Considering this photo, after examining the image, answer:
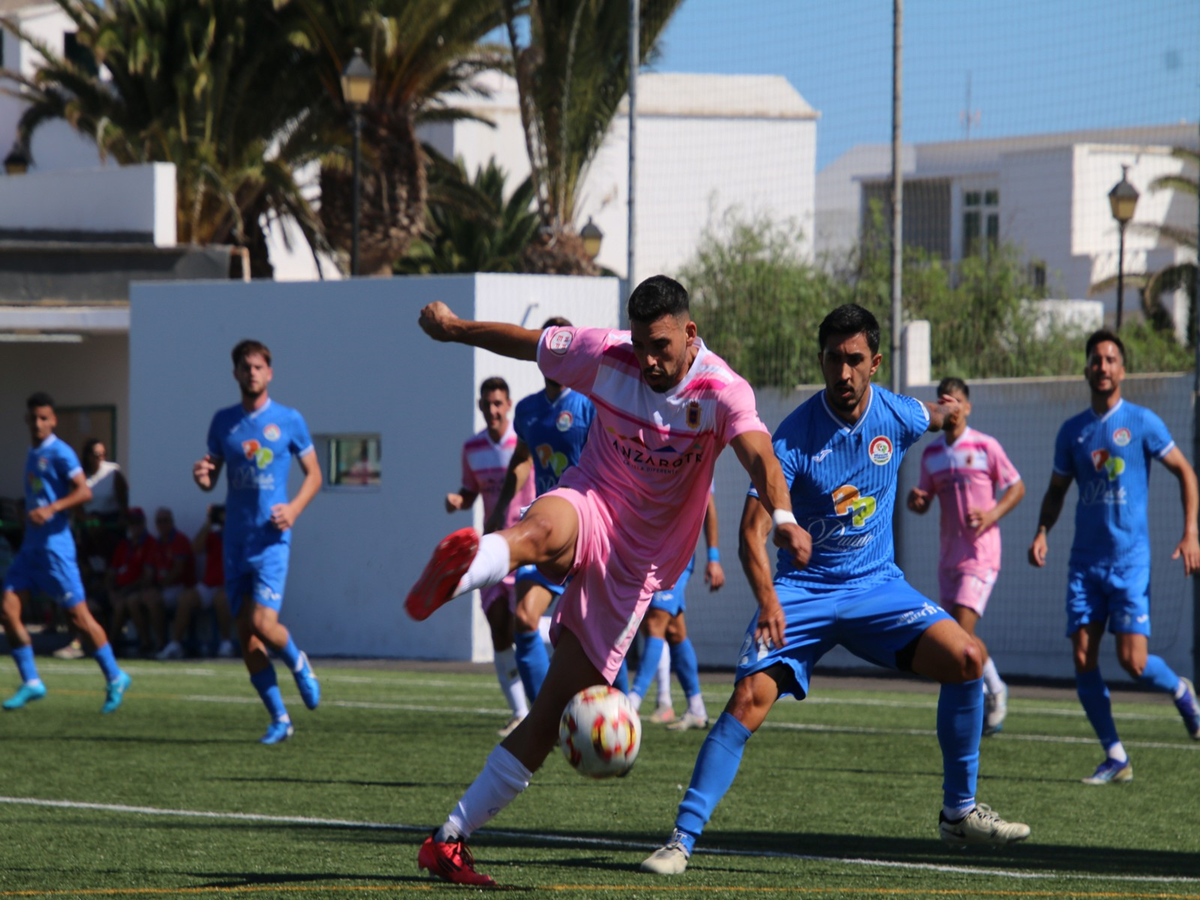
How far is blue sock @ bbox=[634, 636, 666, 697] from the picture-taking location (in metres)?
12.0

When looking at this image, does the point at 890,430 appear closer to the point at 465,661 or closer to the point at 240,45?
the point at 465,661

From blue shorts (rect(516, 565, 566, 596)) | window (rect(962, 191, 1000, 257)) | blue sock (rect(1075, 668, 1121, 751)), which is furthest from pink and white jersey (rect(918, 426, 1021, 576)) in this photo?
window (rect(962, 191, 1000, 257))

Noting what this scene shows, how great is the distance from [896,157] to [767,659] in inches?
434

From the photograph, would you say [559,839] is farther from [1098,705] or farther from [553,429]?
[1098,705]

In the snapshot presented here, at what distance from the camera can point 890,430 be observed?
23.0ft

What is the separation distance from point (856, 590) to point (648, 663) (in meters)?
5.31

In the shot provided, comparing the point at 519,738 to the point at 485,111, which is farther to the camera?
the point at 485,111

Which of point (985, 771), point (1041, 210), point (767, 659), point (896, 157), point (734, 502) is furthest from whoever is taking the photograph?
point (1041, 210)

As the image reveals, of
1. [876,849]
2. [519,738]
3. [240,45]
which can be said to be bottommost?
[876,849]

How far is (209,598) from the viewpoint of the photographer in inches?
794

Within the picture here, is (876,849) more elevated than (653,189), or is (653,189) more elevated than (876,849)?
(653,189)

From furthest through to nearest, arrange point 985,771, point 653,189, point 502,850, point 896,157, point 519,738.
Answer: point 653,189, point 896,157, point 985,771, point 502,850, point 519,738

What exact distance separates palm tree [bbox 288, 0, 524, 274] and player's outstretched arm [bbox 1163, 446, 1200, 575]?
16581 millimetres

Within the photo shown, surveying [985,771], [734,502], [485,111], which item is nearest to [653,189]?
[734,502]
